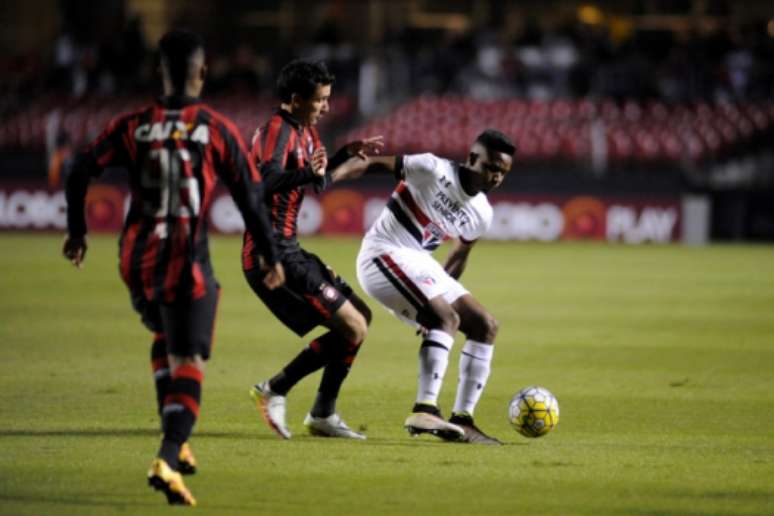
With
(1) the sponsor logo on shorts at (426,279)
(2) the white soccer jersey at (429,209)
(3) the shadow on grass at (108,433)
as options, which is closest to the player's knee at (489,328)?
(1) the sponsor logo on shorts at (426,279)

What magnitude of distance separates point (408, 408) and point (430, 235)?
1355 millimetres

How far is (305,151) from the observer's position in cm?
776

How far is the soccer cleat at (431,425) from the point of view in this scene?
304 inches

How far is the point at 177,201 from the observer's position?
237 inches

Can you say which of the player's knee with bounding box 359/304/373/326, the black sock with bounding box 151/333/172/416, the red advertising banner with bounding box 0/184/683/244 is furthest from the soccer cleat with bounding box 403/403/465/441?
the red advertising banner with bounding box 0/184/683/244

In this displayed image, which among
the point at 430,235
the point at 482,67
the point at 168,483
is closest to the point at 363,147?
the point at 430,235

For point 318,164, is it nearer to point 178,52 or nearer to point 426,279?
point 426,279

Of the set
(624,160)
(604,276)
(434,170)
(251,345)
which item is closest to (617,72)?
(624,160)

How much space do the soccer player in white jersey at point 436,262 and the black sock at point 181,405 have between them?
2.00 metres

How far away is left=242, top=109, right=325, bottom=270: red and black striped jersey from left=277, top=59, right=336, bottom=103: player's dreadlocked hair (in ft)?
0.43

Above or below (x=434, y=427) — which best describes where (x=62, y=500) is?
above

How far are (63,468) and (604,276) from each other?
14.3 m

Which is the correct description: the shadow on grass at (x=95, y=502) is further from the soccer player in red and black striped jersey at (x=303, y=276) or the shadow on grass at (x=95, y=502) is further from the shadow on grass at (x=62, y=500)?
the soccer player in red and black striped jersey at (x=303, y=276)

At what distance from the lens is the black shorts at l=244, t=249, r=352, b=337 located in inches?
307
